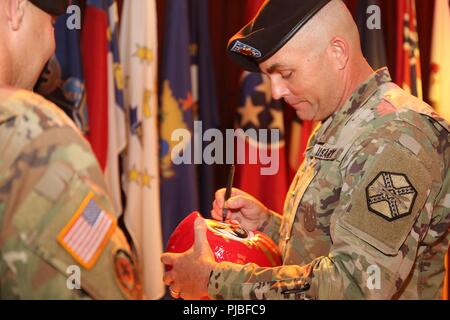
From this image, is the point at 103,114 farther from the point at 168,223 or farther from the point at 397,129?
the point at 397,129

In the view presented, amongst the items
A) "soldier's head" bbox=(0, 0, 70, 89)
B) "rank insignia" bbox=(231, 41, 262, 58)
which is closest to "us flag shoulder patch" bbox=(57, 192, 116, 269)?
"soldier's head" bbox=(0, 0, 70, 89)

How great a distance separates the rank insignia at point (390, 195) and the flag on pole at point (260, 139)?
1.43 metres

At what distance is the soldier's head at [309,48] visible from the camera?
5.58ft

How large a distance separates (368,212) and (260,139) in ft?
4.80

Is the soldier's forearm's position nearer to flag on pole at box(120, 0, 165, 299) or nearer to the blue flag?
flag on pole at box(120, 0, 165, 299)

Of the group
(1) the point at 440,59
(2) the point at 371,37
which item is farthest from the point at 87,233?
(1) the point at 440,59

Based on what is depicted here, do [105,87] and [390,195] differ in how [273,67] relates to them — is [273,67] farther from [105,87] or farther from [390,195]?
[105,87]

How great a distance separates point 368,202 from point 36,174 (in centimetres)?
77

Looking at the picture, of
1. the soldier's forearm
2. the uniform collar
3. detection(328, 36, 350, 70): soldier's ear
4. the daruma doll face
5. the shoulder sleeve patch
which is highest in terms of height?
detection(328, 36, 350, 70): soldier's ear

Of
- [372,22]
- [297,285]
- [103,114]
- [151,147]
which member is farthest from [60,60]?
[297,285]

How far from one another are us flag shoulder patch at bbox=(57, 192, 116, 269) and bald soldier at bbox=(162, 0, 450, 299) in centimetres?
57

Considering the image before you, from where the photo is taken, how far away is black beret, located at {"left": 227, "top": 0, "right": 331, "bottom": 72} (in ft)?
5.55

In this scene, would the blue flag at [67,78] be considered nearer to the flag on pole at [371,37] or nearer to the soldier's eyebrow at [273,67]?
the soldier's eyebrow at [273,67]

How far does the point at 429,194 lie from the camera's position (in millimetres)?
1494
